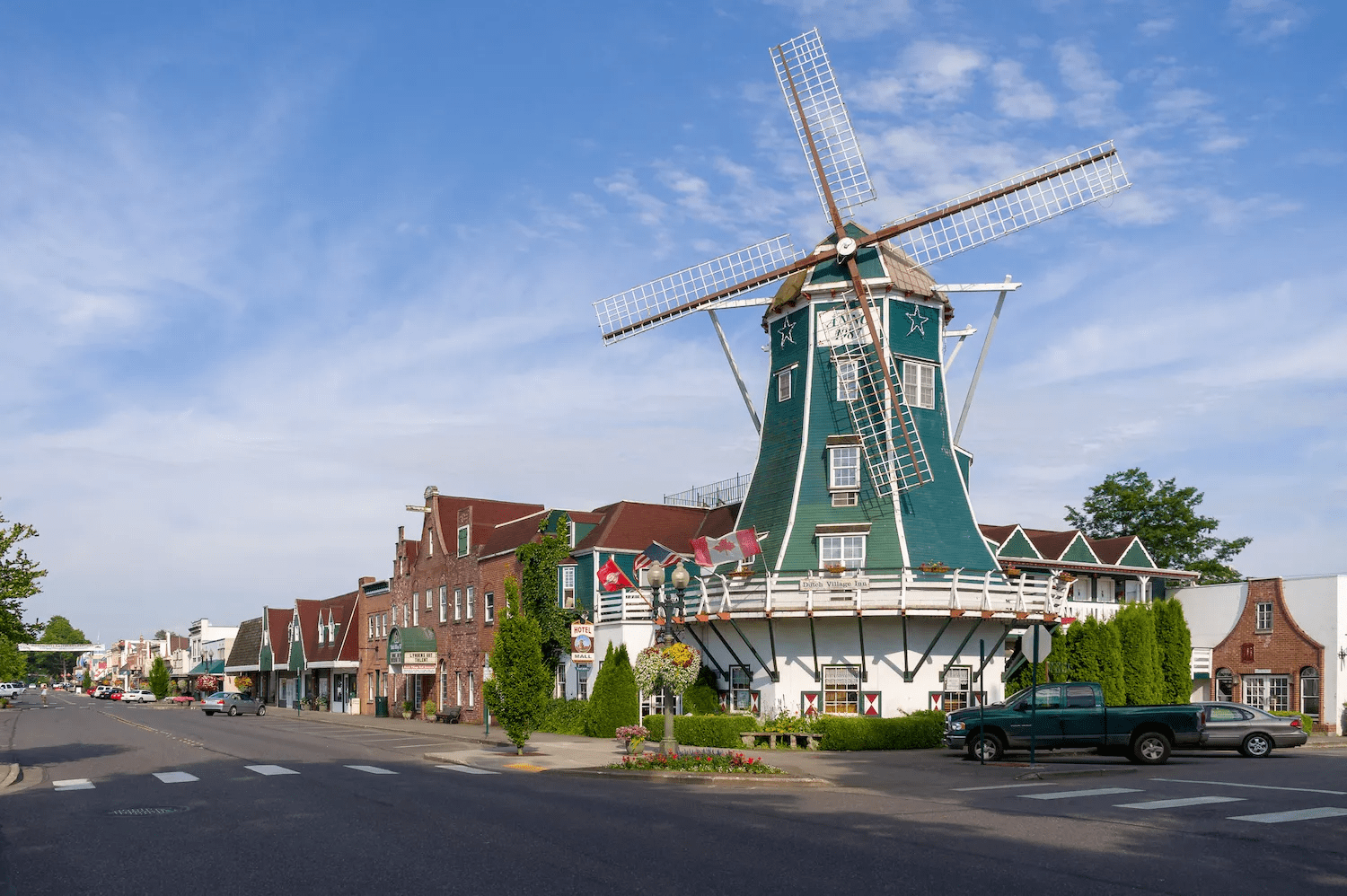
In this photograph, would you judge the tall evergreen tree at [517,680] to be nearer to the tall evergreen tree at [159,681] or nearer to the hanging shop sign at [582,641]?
the hanging shop sign at [582,641]

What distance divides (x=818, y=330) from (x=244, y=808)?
2650 cm

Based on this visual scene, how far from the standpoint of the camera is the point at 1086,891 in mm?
10914

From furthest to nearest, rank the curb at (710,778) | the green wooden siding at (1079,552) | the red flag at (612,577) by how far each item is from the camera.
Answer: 1. the green wooden siding at (1079,552)
2. the red flag at (612,577)
3. the curb at (710,778)

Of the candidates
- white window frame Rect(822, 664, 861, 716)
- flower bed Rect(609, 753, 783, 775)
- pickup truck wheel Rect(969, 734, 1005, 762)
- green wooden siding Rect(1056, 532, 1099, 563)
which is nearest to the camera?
flower bed Rect(609, 753, 783, 775)

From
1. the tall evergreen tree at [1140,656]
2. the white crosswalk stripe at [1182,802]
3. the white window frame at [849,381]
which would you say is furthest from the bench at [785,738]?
the white crosswalk stripe at [1182,802]

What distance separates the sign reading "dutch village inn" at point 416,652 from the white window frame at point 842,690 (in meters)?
26.3

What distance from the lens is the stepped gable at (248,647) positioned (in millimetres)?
93688

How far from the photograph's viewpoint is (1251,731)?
2978 cm

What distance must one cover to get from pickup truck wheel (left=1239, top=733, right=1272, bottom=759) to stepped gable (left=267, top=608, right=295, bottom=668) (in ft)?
224

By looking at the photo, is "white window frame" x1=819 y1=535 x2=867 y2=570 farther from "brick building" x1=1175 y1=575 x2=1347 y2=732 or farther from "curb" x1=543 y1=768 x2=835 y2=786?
"brick building" x1=1175 y1=575 x2=1347 y2=732

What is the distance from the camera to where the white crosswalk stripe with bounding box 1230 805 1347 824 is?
16.4m

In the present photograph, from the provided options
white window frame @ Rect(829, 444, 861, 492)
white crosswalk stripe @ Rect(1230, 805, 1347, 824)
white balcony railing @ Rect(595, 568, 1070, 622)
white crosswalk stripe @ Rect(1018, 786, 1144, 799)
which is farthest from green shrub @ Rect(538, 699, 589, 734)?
white crosswalk stripe @ Rect(1230, 805, 1347, 824)

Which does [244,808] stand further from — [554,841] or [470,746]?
[470,746]

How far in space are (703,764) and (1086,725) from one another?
9.56 meters
